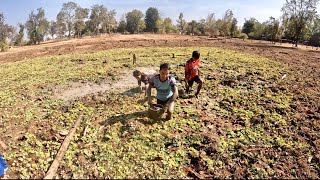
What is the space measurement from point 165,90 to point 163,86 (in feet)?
0.42

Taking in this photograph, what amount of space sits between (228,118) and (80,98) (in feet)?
15.8

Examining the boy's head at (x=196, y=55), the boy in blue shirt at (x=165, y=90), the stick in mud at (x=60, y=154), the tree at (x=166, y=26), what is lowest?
the stick in mud at (x=60, y=154)

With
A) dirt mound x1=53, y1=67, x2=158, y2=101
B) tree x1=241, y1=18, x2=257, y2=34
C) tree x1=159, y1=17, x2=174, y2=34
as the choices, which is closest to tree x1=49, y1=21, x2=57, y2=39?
tree x1=159, y1=17, x2=174, y2=34

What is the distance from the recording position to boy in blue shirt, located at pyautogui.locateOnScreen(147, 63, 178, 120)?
7281 mm

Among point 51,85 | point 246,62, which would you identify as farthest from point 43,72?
point 246,62

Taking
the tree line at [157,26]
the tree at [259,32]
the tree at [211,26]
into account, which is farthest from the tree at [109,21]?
the tree at [259,32]

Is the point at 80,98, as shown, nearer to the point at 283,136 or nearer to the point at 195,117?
the point at 195,117

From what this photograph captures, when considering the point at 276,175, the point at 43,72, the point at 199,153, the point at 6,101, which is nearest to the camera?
the point at 276,175

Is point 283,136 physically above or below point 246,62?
below

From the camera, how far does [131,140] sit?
261 inches

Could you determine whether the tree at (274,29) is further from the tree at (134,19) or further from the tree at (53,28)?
the tree at (53,28)

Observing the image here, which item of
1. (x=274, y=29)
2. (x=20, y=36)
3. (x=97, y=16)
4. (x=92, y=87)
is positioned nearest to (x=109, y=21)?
(x=97, y=16)

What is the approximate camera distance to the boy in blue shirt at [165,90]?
7.28m

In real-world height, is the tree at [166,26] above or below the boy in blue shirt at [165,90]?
above
